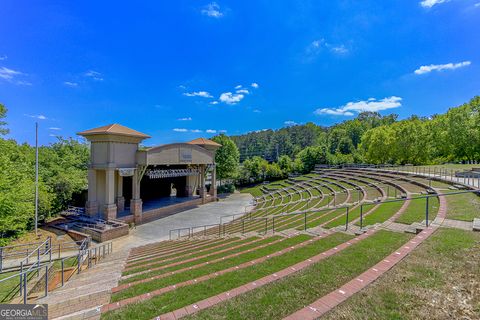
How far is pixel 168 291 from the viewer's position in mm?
4734

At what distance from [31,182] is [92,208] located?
521 cm

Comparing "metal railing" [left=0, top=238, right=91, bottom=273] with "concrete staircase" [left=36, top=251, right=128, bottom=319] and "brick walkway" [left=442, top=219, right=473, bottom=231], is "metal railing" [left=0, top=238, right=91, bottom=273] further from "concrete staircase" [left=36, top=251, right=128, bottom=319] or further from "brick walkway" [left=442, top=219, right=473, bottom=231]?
"brick walkway" [left=442, top=219, right=473, bottom=231]

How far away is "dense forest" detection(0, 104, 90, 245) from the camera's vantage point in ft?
43.5

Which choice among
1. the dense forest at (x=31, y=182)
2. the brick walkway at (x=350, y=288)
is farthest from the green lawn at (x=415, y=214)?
the dense forest at (x=31, y=182)

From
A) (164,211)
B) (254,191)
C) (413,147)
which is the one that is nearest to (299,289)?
(164,211)

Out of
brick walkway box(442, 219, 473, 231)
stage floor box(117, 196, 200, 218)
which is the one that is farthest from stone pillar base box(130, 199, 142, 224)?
brick walkway box(442, 219, 473, 231)

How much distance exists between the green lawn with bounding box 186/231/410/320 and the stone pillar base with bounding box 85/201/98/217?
73.3 ft

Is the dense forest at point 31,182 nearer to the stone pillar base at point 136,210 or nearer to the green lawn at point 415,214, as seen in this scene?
the stone pillar base at point 136,210

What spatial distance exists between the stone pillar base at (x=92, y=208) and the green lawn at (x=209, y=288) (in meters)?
21.0

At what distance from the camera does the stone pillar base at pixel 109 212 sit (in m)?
20.3

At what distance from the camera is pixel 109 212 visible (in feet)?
66.9

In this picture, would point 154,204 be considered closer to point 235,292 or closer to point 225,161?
point 225,161

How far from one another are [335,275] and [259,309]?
6.24ft

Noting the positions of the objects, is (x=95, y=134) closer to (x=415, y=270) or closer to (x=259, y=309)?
(x=259, y=309)
